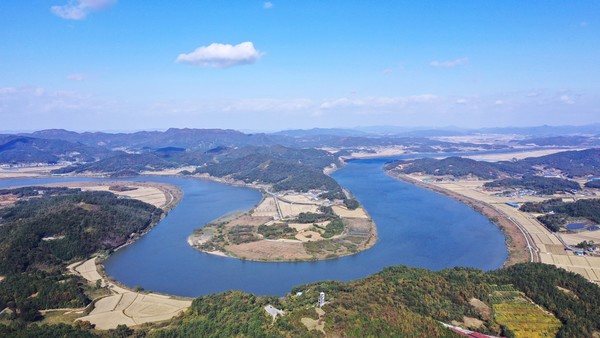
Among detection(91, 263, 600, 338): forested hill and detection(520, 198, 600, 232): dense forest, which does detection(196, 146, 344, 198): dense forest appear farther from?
detection(91, 263, 600, 338): forested hill

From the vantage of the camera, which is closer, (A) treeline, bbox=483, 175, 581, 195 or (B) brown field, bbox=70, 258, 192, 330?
(B) brown field, bbox=70, 258, 192, 330

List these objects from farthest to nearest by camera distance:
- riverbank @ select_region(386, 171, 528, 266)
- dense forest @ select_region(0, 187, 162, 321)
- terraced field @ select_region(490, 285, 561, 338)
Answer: riverbank @ select_region(386, 171, 528, 266), dense forest @ select_region(0, 187, 162, 321), terraced field @ select_region(490, 285, 561, 338)

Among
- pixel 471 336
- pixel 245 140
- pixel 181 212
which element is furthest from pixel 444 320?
pixel 245 140

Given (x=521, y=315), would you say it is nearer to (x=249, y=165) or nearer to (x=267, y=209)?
(x=267, y=209)

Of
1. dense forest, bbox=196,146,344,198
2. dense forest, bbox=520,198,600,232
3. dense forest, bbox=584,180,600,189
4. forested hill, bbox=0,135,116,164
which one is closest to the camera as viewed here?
dense forest, bbox=520,198,600,232

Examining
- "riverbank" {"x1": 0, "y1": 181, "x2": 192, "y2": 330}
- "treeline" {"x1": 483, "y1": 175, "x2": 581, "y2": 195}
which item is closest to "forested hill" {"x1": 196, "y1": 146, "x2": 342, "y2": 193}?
"treeline" {"x1": 483, "y1": 175, "x2": 581, "y2": 195}

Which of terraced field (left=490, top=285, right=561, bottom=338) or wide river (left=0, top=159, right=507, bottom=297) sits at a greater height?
terraced field (left=490, top=285, right=561, bottom=338)

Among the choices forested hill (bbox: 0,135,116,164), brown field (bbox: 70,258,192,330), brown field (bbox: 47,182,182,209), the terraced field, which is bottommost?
brown field (bbox: 70,258,192,330)
